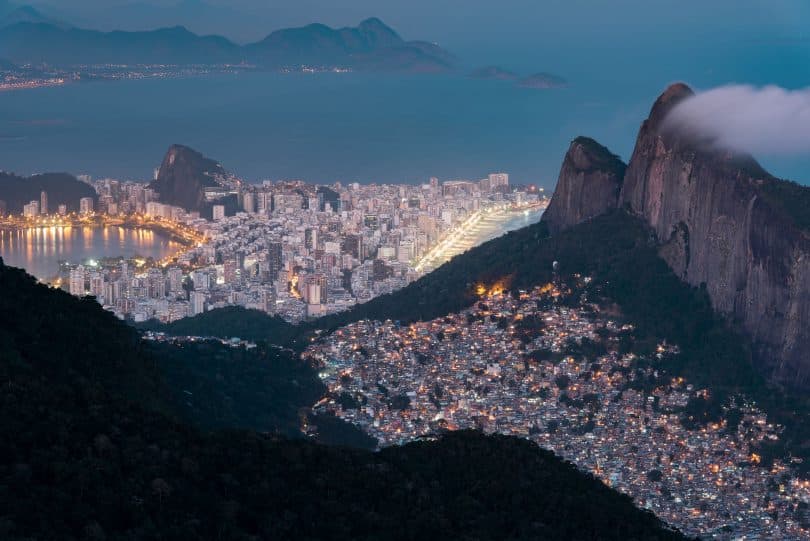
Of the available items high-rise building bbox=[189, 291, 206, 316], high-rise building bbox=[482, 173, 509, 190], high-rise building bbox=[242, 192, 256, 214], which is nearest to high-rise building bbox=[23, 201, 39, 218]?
high-rise building bbox=[242, 192, 256, 214]

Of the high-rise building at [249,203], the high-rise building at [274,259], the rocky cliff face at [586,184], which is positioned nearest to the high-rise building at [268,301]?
the high-rise building at [274,259]

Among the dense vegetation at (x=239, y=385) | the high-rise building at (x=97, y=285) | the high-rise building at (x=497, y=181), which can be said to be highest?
the high-rise building at (x=497, y=181)

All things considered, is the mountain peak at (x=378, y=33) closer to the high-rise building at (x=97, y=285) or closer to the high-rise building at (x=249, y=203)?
the high-rise building at (x=249, y=203)

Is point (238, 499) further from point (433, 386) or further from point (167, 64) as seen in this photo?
point (167, 64)

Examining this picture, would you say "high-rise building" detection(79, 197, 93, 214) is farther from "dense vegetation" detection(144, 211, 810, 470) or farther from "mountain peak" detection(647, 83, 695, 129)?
"mountain peak" detection(647, 83, 695, 129)

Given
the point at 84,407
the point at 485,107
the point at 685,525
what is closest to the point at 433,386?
the point at 685,525
